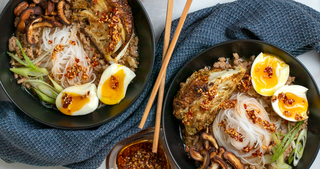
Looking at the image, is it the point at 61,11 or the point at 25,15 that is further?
the point at 61,11

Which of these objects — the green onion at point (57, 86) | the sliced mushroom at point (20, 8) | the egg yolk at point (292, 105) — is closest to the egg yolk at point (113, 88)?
the green onion at point (57, 86)

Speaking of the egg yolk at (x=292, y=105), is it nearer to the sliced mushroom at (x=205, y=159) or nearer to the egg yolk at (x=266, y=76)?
the egg yolk at (x=266, y=76)

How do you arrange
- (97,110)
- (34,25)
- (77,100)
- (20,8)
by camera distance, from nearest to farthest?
1. (20,8)
2. (34,25)
3. (77,100)
4. (97,110)

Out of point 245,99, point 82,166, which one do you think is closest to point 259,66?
Result: point 245,99

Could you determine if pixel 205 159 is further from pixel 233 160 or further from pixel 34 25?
pixel 34 25

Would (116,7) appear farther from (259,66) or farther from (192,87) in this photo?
(259,66)

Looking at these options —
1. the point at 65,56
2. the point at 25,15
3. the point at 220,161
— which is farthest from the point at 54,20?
the point at 220,161
